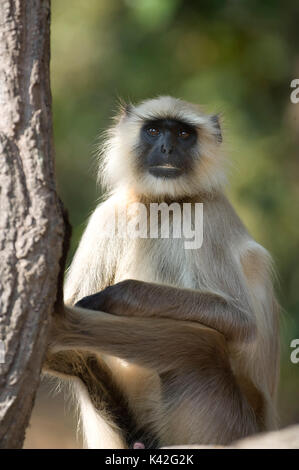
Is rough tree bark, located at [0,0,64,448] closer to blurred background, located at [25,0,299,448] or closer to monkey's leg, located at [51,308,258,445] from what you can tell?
monkey's leg, located at [51,308,258,445]

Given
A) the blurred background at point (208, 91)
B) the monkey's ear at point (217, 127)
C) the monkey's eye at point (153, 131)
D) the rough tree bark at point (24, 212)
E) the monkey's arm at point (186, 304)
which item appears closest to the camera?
the rough tree bark at point (24, 212)

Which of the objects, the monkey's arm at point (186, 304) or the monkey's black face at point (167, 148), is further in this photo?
the monkey's black face at point (167, 148)

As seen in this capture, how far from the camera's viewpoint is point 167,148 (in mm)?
5012

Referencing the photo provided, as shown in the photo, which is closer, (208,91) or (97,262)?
(97,262)

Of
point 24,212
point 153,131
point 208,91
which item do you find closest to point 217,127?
point 153,131

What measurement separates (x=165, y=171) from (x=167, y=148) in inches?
7.2

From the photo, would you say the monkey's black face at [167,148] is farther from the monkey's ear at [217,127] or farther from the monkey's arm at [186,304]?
the monkey's arm at [186,304]

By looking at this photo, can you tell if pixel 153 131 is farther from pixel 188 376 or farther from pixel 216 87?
pixel 216 87

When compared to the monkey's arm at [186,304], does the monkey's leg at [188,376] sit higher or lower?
lower

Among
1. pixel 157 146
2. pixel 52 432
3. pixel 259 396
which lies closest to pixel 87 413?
pixel 259 396

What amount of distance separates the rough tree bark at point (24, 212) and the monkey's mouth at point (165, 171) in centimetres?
160

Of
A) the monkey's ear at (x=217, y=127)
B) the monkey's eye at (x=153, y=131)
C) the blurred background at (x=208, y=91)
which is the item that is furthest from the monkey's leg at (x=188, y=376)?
the blurred background at (x=208, y=91)

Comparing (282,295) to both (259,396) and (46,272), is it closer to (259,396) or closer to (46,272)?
(259,396)

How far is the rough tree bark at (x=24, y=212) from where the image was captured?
10.6 feet
